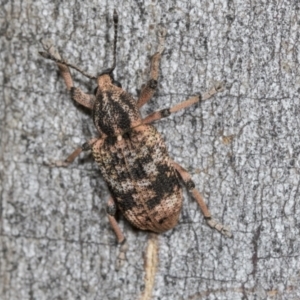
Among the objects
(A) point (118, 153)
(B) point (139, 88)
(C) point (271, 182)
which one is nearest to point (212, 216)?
(C) point (271, 182)

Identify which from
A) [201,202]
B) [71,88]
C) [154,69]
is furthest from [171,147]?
[71,88]

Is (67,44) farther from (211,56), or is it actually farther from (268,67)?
(268,67)

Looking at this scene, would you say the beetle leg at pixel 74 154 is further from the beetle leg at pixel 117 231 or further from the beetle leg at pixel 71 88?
the beetle leg at pixel 117 231

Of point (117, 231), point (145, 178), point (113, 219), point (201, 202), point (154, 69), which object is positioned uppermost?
point (154, 69)

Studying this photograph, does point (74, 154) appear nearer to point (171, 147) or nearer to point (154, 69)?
point (171, 147)

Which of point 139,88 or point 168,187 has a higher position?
point 139,88

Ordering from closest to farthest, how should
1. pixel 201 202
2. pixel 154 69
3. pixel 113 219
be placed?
pixel 154 69 < pixel 201 202 < pixel 113 219
